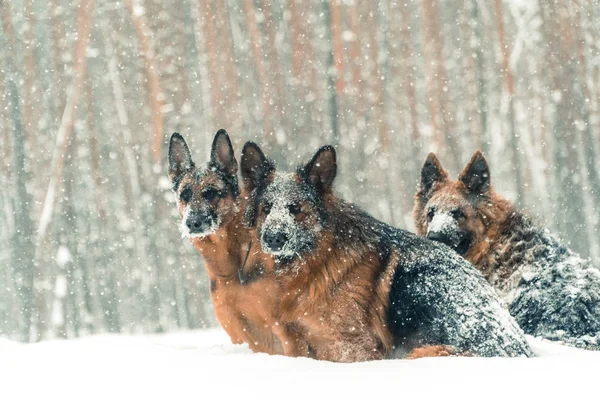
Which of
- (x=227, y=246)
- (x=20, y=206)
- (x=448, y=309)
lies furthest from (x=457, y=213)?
(x=20, y=206)

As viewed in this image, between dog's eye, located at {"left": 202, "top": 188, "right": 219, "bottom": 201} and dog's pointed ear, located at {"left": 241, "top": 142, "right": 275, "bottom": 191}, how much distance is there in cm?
54

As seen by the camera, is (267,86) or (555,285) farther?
(267,86)

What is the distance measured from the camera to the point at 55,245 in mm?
9781

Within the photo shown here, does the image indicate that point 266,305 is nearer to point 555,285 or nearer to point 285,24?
point 555,285

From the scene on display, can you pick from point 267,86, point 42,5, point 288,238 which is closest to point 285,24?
point 267,86

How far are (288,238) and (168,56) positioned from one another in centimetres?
564

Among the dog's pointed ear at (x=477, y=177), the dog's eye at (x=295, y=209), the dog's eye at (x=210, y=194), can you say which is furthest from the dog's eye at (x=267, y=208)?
the dog's pointed ear at (x=477, y=177)

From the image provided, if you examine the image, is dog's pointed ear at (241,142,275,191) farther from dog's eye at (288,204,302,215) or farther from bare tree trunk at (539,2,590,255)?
bare tree trunk at (539,2,590,255)

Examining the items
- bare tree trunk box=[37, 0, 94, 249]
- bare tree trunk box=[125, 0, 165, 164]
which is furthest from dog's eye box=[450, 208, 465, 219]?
bare tree trunk box=[37, 0, 94, 249]

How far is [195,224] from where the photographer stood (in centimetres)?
591

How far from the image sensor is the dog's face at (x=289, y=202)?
5.16 meters

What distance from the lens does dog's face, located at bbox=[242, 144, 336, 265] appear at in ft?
16.9

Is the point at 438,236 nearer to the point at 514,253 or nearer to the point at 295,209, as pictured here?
the point at 514,253

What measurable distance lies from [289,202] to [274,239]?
1.18 ft
